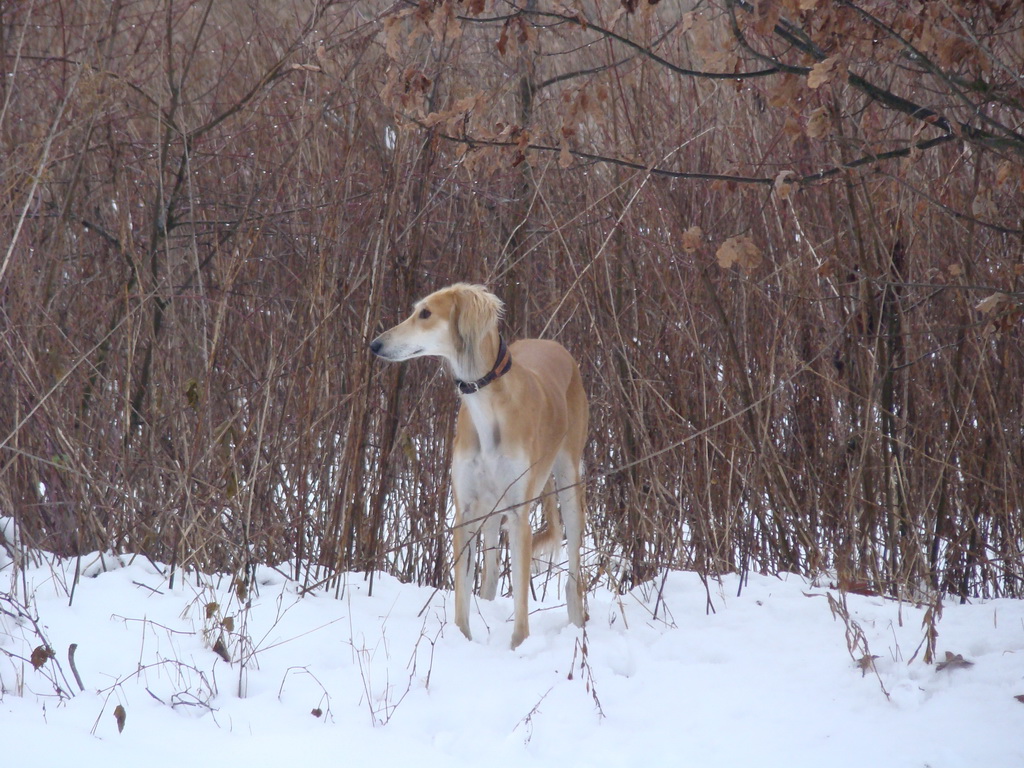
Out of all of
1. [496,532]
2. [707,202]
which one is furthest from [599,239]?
[496,532]

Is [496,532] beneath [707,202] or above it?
beneath

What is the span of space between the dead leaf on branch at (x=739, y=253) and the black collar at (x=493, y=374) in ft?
3.07

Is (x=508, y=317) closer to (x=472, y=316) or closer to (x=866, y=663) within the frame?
(x=472, y=316)

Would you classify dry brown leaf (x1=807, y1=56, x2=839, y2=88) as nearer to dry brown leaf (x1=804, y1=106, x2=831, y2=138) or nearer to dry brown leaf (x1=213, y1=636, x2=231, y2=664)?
dry brown leaf (x1=804, y1=106, x2=831, y2=138)

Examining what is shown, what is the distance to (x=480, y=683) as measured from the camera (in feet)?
10.6

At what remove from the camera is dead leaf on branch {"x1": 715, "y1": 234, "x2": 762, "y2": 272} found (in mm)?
3115

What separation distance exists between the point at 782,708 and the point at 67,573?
269cm

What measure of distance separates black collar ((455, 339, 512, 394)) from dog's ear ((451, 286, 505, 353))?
105mm

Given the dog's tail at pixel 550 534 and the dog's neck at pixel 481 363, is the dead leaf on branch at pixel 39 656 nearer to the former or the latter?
the dog's neck at pixel 481 363

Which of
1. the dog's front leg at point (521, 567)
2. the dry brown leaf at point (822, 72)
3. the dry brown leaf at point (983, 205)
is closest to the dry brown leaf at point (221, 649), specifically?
the dog's front leg at point (521, 567)

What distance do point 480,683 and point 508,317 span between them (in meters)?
2.39

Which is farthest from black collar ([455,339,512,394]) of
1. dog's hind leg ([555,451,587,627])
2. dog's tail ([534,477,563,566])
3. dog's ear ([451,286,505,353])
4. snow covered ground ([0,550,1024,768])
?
snow covered ground ([0,550,1024,768])

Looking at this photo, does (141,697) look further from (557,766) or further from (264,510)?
(264,510)

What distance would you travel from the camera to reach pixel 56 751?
2602 mm
